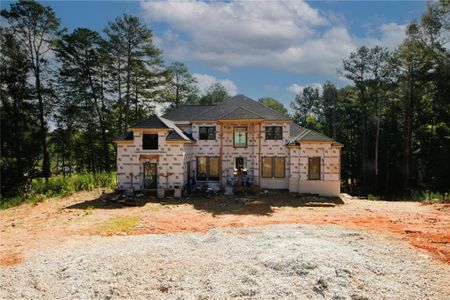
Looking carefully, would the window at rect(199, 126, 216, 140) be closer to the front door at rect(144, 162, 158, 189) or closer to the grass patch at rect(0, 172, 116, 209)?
the front door at rect(144, 162, 158, 189)

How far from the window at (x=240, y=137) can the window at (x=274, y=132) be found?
6.24 ft

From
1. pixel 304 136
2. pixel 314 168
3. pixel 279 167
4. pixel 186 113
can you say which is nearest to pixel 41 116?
pixel 186 113

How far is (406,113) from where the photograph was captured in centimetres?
3644

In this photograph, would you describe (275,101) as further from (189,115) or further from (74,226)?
(74,226)

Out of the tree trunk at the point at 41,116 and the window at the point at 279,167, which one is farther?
the tree trunk at the point at 41,116

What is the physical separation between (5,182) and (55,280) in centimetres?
2380

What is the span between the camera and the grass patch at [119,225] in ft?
52.1

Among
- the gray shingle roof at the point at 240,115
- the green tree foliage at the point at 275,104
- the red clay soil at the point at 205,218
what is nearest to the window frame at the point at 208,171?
the gray shingle roof at the point at 240,115

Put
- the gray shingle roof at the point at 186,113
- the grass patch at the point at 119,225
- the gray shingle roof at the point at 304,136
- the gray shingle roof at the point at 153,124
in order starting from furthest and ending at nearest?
the gray shingle roof at the point at 186,113
the gray shingle roof at the point at 153,124
the gray shingle roof at the point at 304,136
the grass patch at the point at 119,225

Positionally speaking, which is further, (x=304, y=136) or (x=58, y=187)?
(x=58, y=187)

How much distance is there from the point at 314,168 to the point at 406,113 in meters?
17.6

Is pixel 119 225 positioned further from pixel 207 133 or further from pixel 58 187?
A: pixel 207 133

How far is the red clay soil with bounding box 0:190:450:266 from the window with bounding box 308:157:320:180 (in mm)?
2455

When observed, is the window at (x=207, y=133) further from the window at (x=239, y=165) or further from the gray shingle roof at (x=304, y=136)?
the gray shingle roof at (x=304, y=136)
